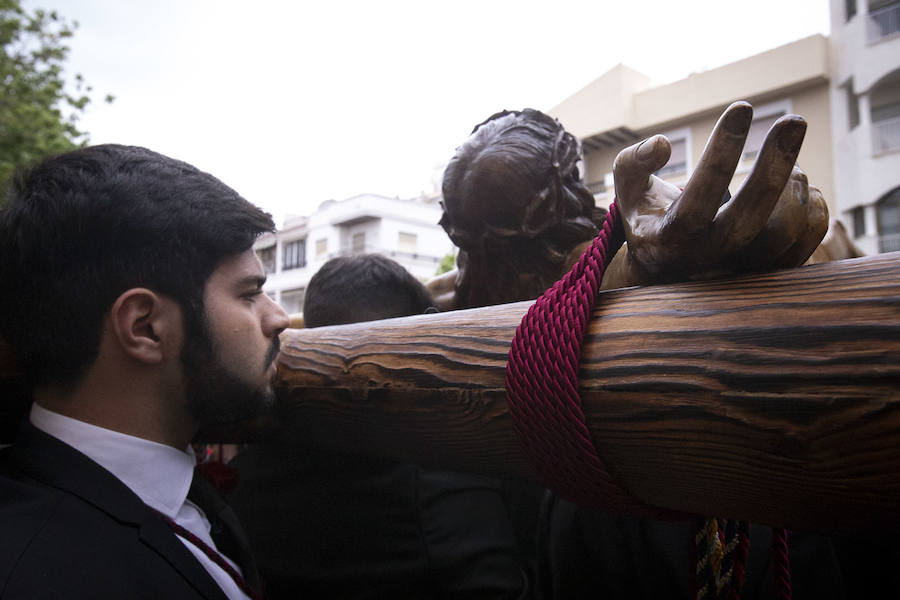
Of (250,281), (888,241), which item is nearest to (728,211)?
(250,281)

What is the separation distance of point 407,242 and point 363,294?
72.3ft

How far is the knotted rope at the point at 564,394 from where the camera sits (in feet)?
2.48

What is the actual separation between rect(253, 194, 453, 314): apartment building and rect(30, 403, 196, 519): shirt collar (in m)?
21.5

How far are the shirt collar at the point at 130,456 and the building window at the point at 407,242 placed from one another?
2241 cm

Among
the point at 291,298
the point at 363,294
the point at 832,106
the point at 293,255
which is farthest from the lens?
the point at 293,255

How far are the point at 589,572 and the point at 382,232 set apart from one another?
22.2 meters

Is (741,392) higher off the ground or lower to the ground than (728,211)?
lower

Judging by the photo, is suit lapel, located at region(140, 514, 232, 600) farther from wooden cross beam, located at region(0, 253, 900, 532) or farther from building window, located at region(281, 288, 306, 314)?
building window, located at region(281, 288, 306, 314)

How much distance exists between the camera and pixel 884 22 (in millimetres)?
11000

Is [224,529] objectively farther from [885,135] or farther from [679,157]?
[885,135]

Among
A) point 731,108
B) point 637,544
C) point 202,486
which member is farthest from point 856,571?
point 202,486

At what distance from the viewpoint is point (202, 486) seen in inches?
56.7

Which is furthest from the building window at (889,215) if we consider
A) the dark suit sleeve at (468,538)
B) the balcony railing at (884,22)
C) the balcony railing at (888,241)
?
the dark suit sleeve at (468,538)

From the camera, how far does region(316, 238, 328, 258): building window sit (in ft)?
78.2
